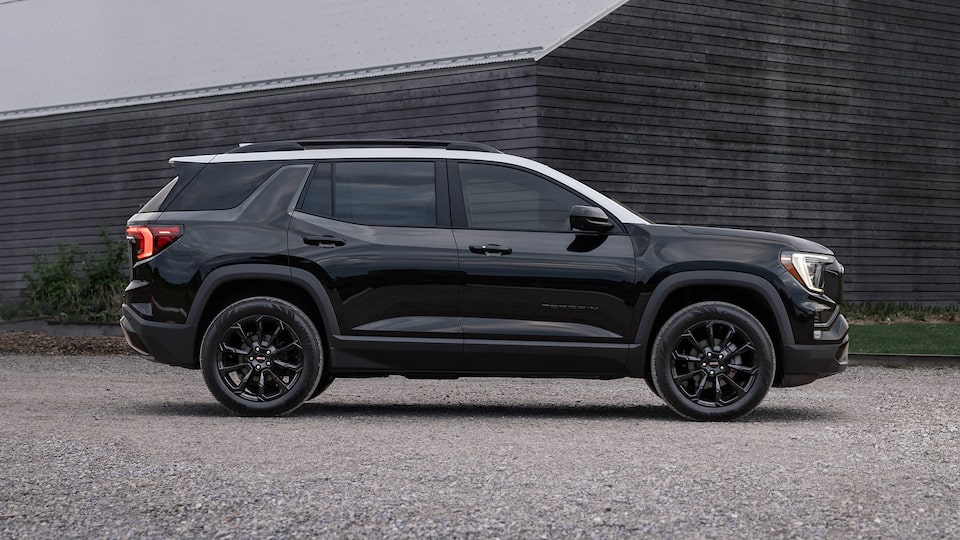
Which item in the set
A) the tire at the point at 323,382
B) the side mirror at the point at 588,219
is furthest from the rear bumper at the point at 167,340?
the side mirror at the point at 588,219

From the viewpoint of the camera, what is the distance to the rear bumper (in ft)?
27.3

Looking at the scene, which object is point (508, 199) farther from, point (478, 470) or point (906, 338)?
point (906, 338)

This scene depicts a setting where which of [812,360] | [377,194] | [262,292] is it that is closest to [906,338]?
[812,360]

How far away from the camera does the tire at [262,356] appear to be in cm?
822

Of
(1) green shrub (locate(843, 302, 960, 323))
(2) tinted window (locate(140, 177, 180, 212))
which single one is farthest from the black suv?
(1) green shrub (locate(843, 302, 960, 323))

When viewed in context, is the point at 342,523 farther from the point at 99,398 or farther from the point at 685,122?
the point at 685,122

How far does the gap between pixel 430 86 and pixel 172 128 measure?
5960 mm

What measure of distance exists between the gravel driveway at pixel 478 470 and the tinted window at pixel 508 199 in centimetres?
137

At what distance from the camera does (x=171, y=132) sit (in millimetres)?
23156

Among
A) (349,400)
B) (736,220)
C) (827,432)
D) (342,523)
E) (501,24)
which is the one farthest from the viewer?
(736,220)

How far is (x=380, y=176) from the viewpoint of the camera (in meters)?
8.50

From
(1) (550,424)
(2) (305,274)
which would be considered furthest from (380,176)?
(1) (550,424)

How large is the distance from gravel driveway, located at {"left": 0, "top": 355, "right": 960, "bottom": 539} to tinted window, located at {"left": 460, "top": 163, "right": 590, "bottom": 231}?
54.1 inches

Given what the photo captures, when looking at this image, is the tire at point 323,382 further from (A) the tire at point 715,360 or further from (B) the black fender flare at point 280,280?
(A) the tire at point 715,360
